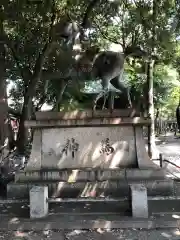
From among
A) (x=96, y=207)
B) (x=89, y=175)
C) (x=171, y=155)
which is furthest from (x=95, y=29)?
(x=96, y=207)

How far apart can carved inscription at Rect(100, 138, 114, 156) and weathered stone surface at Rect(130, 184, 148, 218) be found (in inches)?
90.9

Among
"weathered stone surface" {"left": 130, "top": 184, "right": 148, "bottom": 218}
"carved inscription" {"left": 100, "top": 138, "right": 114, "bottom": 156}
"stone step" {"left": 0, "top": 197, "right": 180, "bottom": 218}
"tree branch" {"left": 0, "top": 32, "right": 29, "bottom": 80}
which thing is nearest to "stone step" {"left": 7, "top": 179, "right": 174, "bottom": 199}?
"stone step" {"left": 0, "top": 197, "right": 180, "bottom": 218}

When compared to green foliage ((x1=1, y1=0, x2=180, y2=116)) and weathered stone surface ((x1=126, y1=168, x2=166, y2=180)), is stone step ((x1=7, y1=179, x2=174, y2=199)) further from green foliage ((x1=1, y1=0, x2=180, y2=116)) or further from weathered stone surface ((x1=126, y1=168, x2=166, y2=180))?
green foliage ((x1=1, y1=0, x2=180, y2=116))

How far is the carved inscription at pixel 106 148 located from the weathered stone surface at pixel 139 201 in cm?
231

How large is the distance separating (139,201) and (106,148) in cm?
248

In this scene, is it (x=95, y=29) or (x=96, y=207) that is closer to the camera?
(x=96, y=207)

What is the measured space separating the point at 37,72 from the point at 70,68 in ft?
16.6

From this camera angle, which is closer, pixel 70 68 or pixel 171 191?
pixel 171 191

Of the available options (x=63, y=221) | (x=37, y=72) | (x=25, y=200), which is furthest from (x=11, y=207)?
(x=37, y=72)

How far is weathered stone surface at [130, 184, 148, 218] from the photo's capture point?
6477mm

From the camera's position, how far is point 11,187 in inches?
325

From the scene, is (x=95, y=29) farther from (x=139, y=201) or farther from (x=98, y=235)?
(x=98, y=235)

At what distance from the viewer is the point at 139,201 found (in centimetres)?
652

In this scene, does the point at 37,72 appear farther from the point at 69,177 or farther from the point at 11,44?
the point at 69,177
